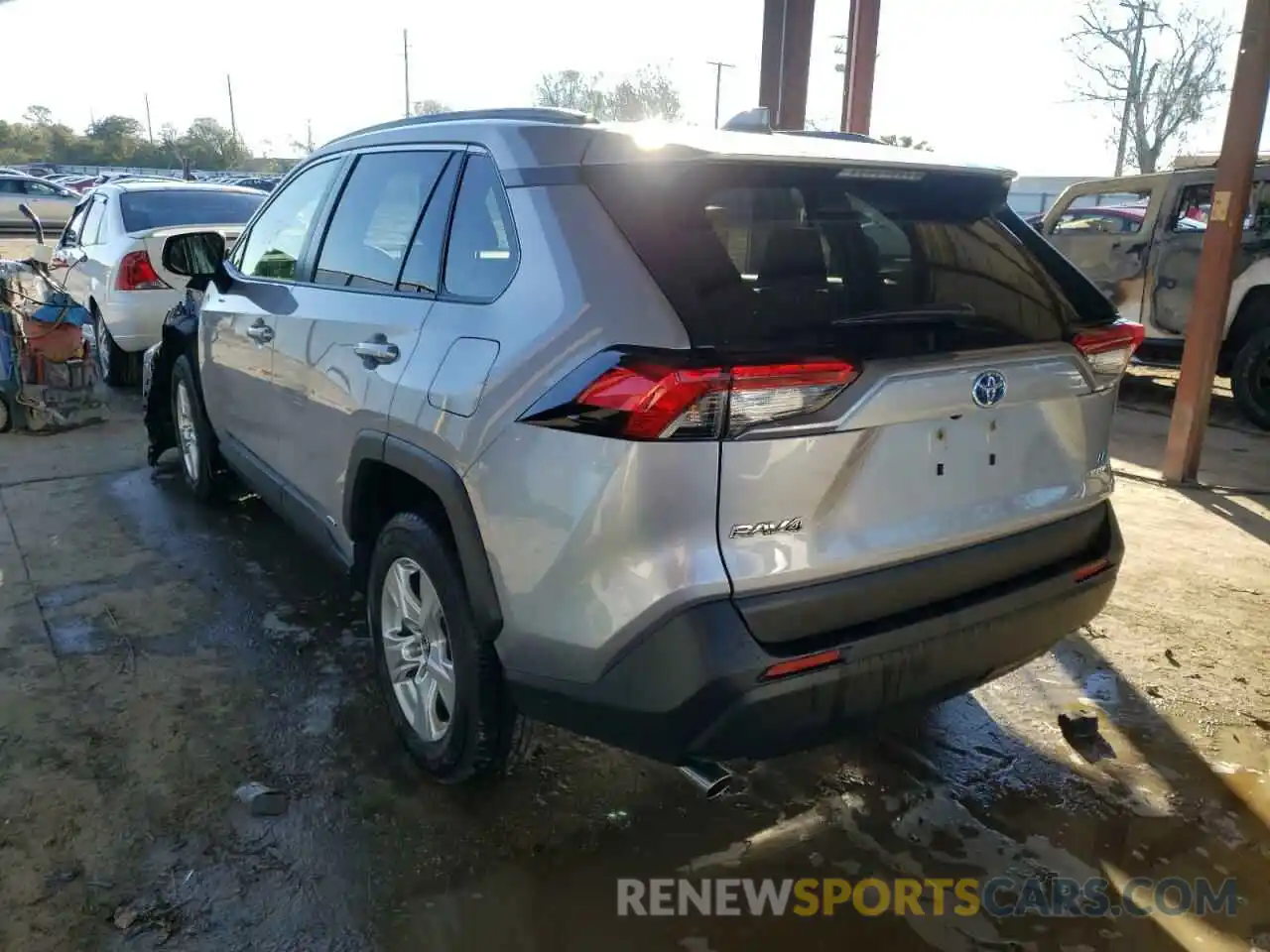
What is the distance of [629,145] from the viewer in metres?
2.23

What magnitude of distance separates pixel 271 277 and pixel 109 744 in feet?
5.95

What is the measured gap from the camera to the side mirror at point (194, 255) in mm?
4531

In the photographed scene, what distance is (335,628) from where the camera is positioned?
12.7 feet

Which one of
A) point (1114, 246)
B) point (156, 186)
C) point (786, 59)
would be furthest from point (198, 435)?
point (1114, 246)

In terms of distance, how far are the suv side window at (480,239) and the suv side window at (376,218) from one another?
0.23m

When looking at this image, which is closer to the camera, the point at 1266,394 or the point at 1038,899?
the point at 1038,899

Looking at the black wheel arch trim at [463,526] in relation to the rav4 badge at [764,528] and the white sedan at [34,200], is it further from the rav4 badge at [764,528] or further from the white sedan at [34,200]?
the white sedan at [34,200]

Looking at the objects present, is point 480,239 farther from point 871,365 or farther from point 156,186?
point 156,186

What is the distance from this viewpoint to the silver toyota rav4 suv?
6.59ft

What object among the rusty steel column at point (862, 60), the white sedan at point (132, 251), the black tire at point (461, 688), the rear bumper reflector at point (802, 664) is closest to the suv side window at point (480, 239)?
the black tire at point (461, 688)

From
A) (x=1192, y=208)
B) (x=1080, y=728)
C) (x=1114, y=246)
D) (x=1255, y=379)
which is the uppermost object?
(x=1192, y=208)

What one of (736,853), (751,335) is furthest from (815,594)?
(736,853)

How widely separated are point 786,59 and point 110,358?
5746mm

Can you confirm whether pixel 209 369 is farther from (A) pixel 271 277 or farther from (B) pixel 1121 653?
(B) pixel 1121 653
